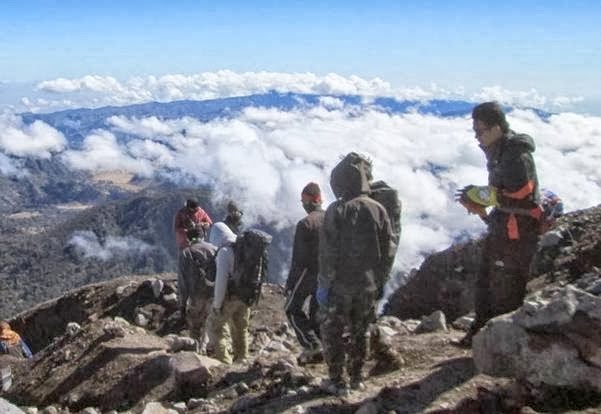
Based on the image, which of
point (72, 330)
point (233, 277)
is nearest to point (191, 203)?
point (233, 277)

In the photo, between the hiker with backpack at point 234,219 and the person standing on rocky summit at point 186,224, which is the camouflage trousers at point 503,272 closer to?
the hiker with backpack at point 234,219

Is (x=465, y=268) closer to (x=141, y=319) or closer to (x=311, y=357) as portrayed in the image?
(x=311, y=357)

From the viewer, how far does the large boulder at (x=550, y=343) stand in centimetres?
655

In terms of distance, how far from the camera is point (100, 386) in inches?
401

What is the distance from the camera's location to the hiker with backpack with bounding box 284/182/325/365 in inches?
Result: 373

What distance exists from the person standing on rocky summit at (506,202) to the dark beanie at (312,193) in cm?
231

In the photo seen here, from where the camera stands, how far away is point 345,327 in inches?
304

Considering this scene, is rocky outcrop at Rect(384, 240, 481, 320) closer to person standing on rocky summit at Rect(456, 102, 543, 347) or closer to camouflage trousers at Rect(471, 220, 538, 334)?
camouflage trousers at Rect(471, 220, 538, 334)

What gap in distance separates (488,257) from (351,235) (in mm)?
2042

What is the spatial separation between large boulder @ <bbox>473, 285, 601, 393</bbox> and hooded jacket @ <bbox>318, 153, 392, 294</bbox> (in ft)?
4.78

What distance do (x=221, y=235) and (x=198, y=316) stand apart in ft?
7.62

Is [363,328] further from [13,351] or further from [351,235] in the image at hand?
[13,351]

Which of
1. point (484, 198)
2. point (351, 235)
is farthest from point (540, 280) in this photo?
point (351, 235)

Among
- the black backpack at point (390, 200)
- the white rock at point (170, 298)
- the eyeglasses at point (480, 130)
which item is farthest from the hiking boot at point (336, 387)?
the white rock at point (170, 298)
